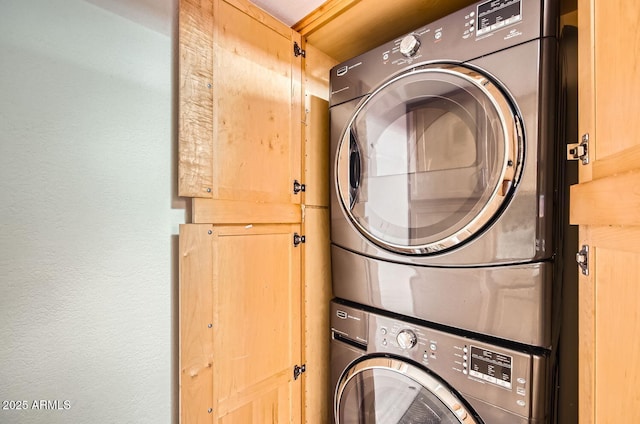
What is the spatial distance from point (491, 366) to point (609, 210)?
54 centimetres

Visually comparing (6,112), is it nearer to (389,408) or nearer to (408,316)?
(408,316)

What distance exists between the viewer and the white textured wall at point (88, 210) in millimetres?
817

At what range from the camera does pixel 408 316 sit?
1.01 metres

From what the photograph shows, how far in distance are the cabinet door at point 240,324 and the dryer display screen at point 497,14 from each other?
970mm

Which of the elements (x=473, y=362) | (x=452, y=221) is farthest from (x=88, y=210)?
(x=473, y=362)

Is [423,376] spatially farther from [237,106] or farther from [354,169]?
[237,106]

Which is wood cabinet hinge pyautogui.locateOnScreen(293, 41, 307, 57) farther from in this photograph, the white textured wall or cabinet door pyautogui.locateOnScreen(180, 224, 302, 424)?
cabinet door pyautogui.locateOnScreen(180, 224, 302, 424)

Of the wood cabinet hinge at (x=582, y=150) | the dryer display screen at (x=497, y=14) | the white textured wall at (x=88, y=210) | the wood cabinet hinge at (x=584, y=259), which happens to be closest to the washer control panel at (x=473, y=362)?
the wood cabinet hinge at (x=584, y=259)

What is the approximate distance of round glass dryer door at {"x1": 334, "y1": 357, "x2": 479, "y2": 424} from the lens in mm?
881

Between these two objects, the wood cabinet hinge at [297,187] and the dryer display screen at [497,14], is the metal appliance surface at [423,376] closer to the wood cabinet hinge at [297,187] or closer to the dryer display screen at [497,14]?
the wood cabinet hinge at [297,187]

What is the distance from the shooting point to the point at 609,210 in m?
0.49

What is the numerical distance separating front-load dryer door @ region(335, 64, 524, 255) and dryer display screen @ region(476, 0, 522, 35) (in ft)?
0.39

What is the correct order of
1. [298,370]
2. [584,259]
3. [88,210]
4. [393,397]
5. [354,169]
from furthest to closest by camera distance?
[298,370], [354,169], [393,397], [88,210], [584,259]

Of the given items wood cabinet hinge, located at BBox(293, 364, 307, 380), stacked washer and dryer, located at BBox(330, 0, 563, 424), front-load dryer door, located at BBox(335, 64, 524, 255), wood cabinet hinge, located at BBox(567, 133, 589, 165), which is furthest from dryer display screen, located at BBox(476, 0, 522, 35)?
wood cabinet hinge, located at BBox(293, 364, 307, 380)
